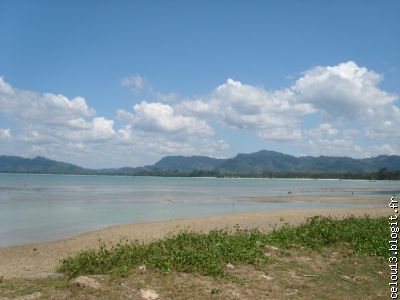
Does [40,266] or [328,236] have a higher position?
[328,236]

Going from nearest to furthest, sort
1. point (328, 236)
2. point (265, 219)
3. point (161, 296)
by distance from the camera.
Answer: point (161, 296) < point (328, 236) < point (265, 219)

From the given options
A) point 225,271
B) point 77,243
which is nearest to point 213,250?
point 225,271

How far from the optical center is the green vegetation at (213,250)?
11555 mm

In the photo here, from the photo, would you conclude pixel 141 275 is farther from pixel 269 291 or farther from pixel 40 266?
A: pixel 40 266

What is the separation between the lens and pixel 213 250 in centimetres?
1290

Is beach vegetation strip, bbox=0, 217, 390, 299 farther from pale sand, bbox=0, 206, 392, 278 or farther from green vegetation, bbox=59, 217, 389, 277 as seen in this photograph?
pale sand, bbox=0, 206, 392, 278

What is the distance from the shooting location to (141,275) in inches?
424

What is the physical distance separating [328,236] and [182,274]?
769 cm

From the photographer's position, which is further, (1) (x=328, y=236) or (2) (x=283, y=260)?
(1) (x=328, y=236)

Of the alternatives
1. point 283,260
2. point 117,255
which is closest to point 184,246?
point 117,255

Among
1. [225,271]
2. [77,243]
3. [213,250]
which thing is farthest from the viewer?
[77,243]

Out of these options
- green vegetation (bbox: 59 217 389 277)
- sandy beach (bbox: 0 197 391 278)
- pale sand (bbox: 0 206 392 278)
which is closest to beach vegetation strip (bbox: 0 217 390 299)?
green vegetation (bbox: 59 217 389 277)

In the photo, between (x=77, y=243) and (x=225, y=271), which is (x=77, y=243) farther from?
(x=225, y=271)

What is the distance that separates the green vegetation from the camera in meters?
11.6
